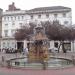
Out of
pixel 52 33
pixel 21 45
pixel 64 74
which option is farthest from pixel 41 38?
pixel 21 45

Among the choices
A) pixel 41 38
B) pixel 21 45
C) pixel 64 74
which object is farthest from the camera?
pixel 21 45

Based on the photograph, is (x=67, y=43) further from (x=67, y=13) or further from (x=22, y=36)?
(x=22, y=36)

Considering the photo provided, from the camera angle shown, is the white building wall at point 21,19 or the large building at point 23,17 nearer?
the large building at point 23,17

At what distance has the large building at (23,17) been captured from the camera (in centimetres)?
8056

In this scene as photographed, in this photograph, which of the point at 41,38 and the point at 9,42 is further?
the point at 9,42

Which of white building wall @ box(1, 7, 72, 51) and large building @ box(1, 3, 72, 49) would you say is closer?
large building @ box(1, 3, 72, 49)

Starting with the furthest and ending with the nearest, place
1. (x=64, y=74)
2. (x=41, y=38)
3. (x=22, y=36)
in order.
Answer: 1. (x=22, y=36)
2. (x=41, y=38)
3. (x=64, y=74)

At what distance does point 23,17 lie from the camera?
85.6m

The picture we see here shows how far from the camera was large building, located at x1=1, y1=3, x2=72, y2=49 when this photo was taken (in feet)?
264

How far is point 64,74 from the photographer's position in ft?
70.3

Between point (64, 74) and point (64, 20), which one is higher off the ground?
point (64, 20)

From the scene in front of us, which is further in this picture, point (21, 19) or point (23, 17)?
point (21, 19)

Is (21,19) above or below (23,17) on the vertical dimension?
below

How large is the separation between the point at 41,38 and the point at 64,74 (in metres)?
12.0
